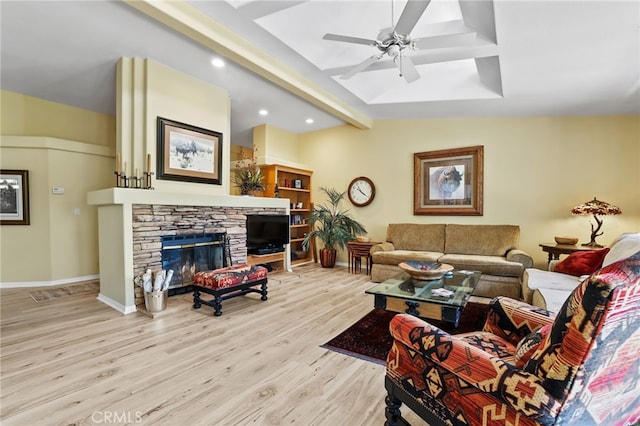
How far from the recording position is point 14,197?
4.66 metres

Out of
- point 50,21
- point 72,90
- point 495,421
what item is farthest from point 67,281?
point 495,421

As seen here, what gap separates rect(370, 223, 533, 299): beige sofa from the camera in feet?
13.3

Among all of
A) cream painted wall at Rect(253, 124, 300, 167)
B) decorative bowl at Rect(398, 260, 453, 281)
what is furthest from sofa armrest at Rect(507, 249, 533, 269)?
cream painted wall at Rect(253, 124, 300, 167)

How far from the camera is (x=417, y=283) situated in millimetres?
3109

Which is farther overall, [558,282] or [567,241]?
[567,241]

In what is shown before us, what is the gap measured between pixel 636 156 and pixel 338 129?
4.72 meters

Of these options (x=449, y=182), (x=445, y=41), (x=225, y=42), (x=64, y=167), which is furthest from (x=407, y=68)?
(x=64, y=167)

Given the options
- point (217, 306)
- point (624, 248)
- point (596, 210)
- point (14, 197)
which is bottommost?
point (217, 306)

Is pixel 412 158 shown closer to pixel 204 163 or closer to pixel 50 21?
pixel 204 163

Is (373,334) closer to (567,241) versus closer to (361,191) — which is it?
(567,241)

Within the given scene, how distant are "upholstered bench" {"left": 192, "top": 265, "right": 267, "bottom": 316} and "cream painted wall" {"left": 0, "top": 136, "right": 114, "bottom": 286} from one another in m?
2.96

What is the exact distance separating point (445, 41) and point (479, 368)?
9.50ft

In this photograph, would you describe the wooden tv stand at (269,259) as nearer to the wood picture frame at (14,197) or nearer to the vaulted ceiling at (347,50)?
the vaulted ceiling at (347,50)

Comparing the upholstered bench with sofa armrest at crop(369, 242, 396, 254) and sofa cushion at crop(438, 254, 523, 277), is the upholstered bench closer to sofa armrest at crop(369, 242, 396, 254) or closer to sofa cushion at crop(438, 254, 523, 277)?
sofa armrest at crop(369, 242, 396, 254)
